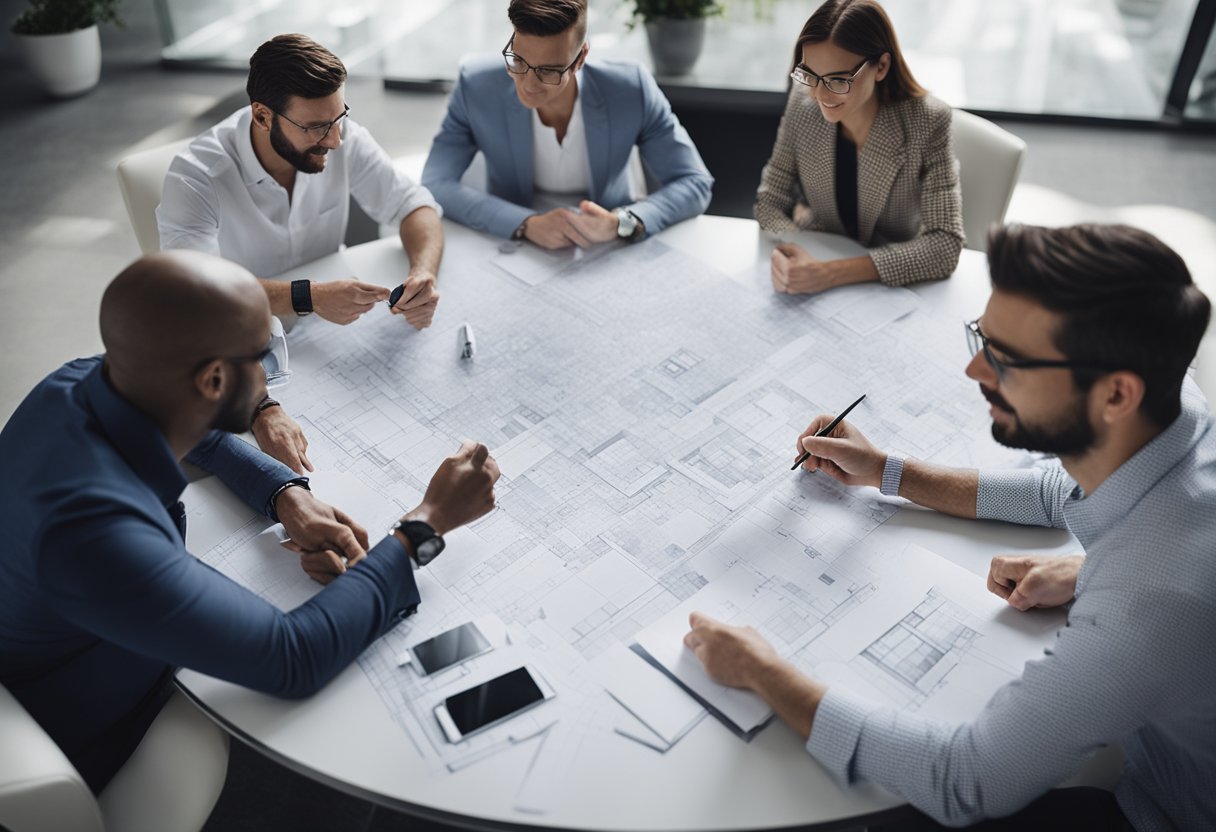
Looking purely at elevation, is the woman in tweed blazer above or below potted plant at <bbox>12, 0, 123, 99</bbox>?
above

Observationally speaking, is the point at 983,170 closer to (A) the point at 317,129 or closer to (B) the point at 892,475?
(B) the point at 892,475

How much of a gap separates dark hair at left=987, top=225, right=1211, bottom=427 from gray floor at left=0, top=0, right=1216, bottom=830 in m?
2.38

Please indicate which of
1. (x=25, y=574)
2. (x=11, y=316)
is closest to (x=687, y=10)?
(x=11, y=316)

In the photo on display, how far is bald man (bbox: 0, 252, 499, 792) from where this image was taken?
4.31ft

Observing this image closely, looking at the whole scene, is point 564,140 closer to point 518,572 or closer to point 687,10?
point 518,572

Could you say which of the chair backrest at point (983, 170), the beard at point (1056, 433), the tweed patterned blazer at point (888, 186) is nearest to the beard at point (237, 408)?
the beard at point (1056, 433)

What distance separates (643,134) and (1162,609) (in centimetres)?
198

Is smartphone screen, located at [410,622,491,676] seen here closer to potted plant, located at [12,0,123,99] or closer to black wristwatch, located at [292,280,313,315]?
black wristwatch, located at [292,280,313,315]

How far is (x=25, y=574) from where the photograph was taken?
55.4 inches

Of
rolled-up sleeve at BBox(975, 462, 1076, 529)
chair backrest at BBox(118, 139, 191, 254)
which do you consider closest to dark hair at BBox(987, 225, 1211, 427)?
rolled-up sleeve at BBox(975, 462, 1076, 529)

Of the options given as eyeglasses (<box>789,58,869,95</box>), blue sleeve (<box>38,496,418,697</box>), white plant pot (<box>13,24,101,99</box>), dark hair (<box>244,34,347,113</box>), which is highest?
dark hair (<box>244,34,347,113</box>)

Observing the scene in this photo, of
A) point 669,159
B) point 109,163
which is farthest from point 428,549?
point 109,163

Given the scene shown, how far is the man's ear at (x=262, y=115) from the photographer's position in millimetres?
2271

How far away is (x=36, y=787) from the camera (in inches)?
51.4
